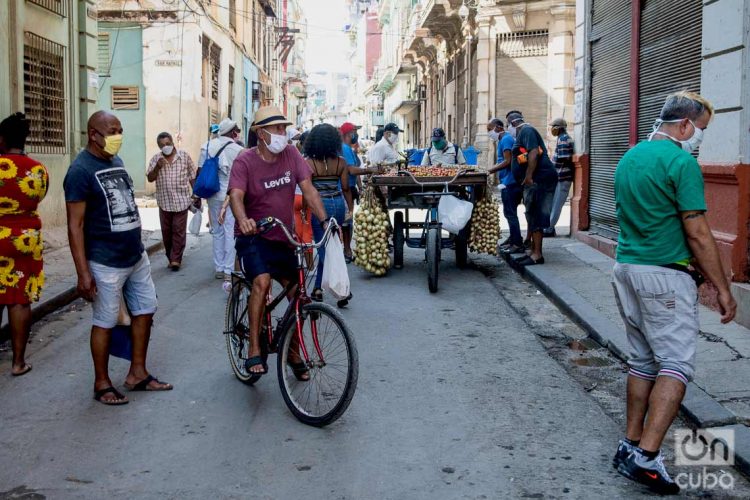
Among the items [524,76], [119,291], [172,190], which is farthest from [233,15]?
[119,291]

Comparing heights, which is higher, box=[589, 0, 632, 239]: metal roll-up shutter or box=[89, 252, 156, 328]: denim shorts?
box=[589, 0, 632, 239]: metal roll-up shutter

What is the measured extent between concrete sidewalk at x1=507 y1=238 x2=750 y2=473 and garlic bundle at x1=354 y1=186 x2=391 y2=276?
1837mm

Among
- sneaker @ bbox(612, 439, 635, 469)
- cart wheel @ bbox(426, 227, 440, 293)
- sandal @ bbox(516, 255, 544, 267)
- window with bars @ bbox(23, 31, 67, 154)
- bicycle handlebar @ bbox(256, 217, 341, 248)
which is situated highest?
window with bars @ bbox(23, 31, 67, 154)

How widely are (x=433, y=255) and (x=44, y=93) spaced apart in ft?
25.2

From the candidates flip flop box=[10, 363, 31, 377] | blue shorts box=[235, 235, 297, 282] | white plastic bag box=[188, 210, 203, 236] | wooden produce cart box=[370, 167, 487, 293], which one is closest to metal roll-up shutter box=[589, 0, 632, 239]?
wooden produce cart box=[370, 167, 487, 293]

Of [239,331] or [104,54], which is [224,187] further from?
[104,54]

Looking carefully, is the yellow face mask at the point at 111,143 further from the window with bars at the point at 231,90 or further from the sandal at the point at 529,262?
the window with bars at the point at 231,90

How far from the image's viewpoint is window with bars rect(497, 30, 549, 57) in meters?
24.1

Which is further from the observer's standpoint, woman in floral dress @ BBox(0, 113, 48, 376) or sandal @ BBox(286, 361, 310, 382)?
woman in floral dress @ BBox(0, 113, 48, 376)

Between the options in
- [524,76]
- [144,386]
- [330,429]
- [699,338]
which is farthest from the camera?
[524,76]

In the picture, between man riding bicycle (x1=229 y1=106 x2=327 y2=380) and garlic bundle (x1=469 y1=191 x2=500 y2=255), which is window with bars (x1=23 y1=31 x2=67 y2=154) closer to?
garlic bundle (x1=469 y1=191 x2=500 y2=255)

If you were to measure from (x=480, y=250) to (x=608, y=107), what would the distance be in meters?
3.39

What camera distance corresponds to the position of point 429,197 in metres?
10.3

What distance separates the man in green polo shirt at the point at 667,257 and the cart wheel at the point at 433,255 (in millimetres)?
5230
